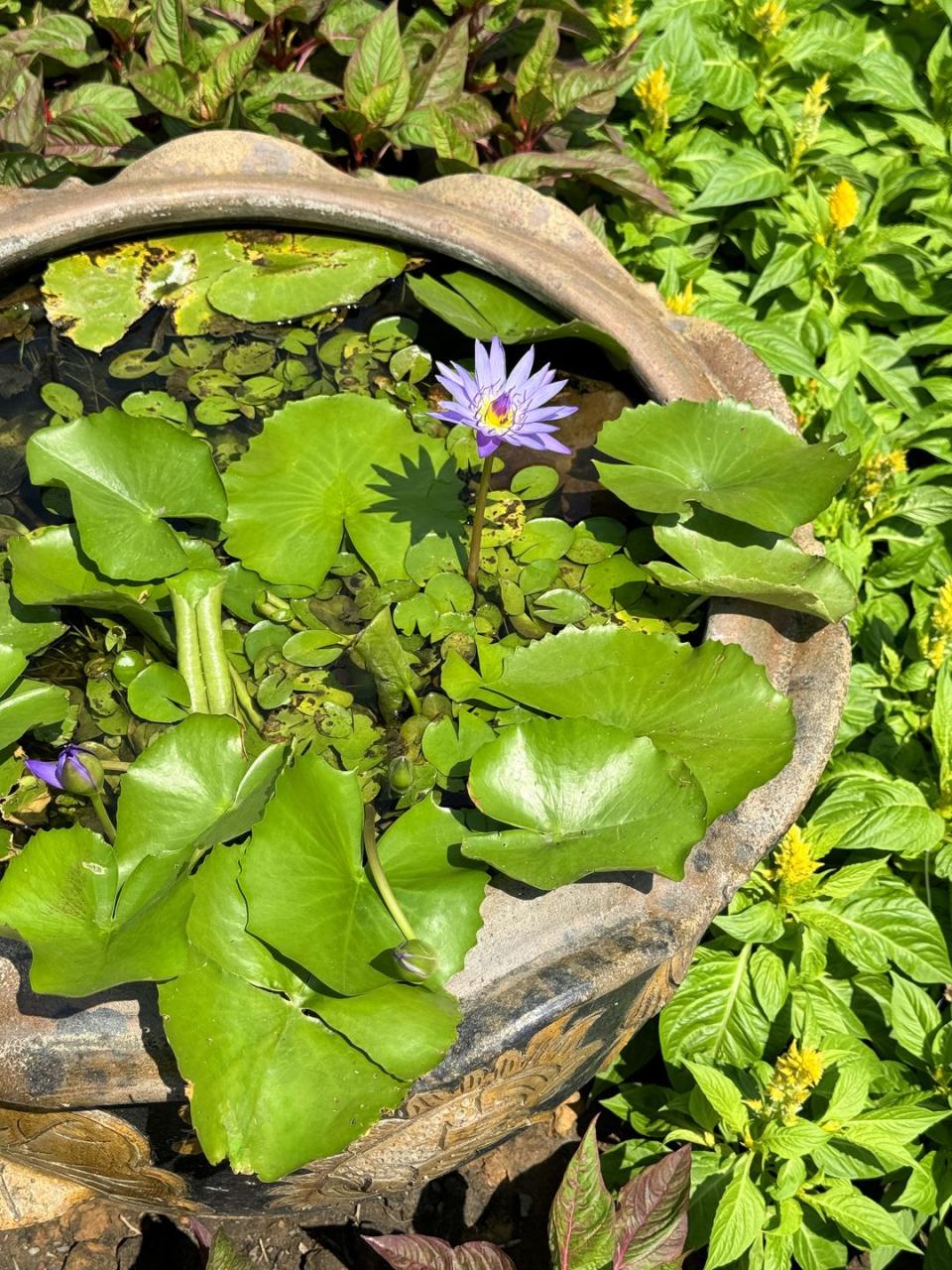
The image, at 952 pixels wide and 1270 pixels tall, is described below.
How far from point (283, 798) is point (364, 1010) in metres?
0.26

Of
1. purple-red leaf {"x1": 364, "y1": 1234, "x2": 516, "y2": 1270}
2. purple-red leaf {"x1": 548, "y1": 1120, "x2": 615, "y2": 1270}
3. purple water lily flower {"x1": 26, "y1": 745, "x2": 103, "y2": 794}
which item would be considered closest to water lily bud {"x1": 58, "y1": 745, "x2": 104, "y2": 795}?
purple water lily flower {"x1": 26, "y1": 745, "x2": 103, "y2": 794}

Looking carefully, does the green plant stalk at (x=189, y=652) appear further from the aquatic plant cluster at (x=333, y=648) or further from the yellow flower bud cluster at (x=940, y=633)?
the yellow flower bud cluster at (x=940, y=633)

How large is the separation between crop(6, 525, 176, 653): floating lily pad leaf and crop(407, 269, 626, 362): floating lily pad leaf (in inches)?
28.0

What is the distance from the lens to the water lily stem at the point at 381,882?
1306 millimetres

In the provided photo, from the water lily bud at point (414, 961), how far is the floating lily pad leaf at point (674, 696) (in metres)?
0.40

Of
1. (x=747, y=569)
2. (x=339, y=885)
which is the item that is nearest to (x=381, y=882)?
(x=339, y=885)

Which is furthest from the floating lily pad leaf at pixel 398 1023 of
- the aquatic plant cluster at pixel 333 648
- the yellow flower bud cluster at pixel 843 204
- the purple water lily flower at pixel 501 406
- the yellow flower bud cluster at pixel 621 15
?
the yellow flower bud cluster at pixel 621 15

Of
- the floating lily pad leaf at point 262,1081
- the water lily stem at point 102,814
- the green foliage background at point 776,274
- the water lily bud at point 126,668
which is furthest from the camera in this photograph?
the green foliage background at point 776,274

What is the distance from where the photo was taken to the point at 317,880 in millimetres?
1346

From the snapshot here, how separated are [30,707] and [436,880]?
0.60 meters

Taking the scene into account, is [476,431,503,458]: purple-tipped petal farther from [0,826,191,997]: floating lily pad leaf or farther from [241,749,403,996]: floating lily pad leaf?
[0,826,191,997]: floating lily pad leaf

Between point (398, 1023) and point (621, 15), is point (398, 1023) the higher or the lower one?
the lower one

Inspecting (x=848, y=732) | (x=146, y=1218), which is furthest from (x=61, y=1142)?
(x=848, y=732)

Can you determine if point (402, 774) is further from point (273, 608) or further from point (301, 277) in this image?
point (301, 277)
